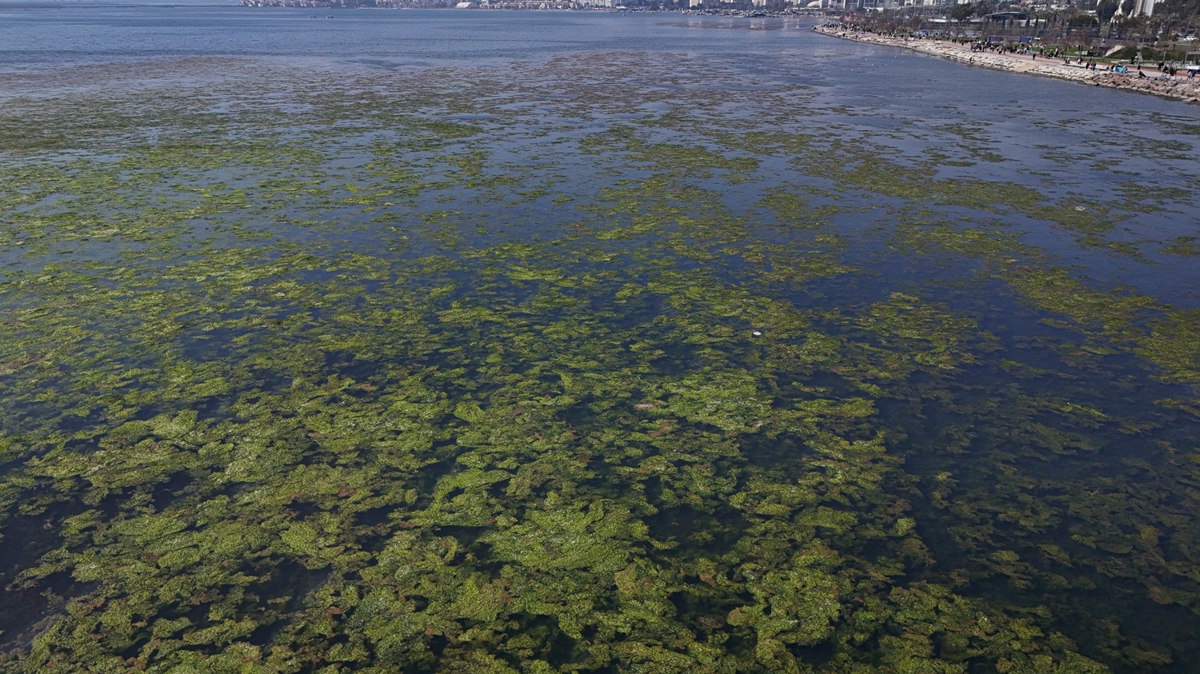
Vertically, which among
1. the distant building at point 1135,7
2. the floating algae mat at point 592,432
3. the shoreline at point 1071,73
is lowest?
the floating algae mat at point 592,432

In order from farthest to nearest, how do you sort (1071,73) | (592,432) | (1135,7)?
(1135,7) < (1071,73) < (592,432)

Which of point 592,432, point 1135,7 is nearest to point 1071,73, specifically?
point 592,432

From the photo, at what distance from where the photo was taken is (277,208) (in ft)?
46.7

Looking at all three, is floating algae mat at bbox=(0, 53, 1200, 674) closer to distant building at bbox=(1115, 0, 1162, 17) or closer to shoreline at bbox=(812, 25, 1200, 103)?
shoreline at bbox=(812, 25, 1200, 103)

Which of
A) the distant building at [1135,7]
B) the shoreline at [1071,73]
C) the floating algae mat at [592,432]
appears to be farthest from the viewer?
the distant building at [1135,7]

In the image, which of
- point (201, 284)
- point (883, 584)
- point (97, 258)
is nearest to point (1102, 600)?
point (883, 584)

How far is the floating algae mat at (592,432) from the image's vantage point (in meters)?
5.13

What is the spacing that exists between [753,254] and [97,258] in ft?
33.8

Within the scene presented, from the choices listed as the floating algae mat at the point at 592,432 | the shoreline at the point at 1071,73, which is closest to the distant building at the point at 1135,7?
the shoreline at the point at 1071,73

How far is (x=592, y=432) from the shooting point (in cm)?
732

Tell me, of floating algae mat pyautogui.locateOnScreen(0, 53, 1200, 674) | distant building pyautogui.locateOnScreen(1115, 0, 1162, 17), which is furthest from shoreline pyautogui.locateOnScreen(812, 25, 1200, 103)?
distant building pyautogui.locateOnScreen(1115, 0, 1162, 17)

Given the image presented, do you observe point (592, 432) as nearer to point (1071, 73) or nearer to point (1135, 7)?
point (1071, 73)

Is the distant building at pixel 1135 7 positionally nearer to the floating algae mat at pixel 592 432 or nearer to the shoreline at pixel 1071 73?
the shoreline at pixel 1071 73

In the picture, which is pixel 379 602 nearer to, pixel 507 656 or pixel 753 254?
pixel 507 656
